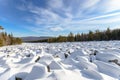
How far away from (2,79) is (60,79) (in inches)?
38.0

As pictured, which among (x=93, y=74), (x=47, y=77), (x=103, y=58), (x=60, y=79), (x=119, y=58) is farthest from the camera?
(x=103, y=58)

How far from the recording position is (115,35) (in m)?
63.7

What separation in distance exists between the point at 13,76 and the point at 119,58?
2.72m

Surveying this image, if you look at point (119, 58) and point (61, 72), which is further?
point (119, 58)

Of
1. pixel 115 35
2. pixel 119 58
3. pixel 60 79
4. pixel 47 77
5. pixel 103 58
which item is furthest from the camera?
pixel 115 35

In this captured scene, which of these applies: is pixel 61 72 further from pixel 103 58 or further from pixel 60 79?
pixel 103 58

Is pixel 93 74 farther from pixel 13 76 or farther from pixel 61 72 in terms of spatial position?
pixel 13 76

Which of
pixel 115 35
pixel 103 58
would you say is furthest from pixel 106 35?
pixel 103 58

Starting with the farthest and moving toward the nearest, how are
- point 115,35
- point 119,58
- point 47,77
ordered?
1. point 115,35
2. point 119,58
3. point 47,77

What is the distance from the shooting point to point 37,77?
2287 millimetres

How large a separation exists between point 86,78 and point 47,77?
0.62 metres

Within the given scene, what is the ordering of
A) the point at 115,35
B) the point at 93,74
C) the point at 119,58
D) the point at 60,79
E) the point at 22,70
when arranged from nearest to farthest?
1. the point at 60,79
2. the point at 93,74
3. the point at 22,70
4. the point at 119,58
5. the point at 115,35

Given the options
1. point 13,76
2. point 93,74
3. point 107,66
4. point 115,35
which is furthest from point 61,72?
point 115,35

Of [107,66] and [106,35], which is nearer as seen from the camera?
[107,66]
